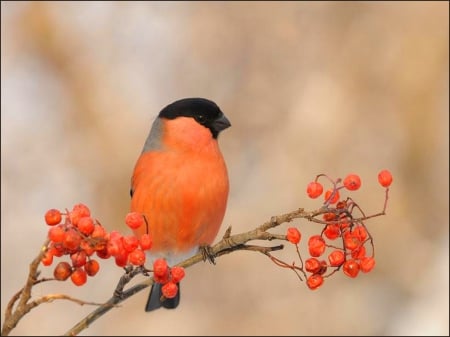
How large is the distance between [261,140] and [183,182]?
2.78 meters

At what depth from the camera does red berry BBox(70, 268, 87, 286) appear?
62.8 inches

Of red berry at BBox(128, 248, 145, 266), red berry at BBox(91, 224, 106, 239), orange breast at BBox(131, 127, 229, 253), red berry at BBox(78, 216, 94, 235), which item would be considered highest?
red berry at BBox(78, 216, 94, 235)

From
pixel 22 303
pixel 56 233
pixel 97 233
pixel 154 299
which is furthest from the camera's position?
pixel 154 299

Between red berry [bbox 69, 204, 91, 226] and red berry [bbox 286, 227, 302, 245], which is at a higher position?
red berry [bbox 69, 204, 91, 226]

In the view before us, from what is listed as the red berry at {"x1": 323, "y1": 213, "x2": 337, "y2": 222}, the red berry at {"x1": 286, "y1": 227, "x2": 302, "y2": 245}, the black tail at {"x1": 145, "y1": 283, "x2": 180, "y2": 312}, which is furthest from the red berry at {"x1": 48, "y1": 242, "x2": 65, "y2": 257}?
the black tail at {"x1": 145, "y1": 283, "x2": 180, "y2": 312}

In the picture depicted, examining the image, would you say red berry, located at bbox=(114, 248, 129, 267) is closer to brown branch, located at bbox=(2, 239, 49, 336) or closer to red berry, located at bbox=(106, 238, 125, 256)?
red berry, located at bbox=(106, 238, 125, 256)

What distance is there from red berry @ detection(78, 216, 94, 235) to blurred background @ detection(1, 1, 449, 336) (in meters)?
3.74

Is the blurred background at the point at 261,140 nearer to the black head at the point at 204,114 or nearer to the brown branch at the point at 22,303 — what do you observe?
the black head at the point at 204,114

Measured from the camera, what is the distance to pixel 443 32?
629cm

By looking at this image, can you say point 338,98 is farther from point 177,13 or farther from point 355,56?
point 177,13

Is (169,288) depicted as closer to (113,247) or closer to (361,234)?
(113,247)

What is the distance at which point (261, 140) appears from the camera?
228 inches

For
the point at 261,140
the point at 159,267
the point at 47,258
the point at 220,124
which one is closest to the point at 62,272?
the point at 47,258

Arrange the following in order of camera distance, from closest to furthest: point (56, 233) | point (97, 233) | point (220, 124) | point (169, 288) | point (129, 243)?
1. point (56, 233)
2. point (97, 233)
3. point (129, 243)
4. point (169, 288)
5. point (220, 124)
